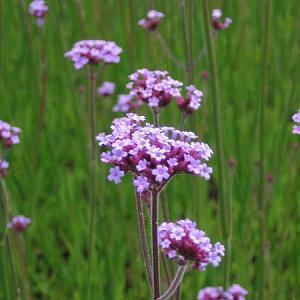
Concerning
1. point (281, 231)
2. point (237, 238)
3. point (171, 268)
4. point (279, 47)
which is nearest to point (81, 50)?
point (171, 268)

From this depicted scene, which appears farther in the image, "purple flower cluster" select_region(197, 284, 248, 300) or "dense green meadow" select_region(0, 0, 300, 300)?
"dense green meadow" select_region(0, 0, 300, 300)

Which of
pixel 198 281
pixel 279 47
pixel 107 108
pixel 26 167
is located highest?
pixel 279 47

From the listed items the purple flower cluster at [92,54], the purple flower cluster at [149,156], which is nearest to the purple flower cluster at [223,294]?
the purple flower cluster at [149,156]

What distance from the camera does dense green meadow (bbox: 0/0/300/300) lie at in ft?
6.88

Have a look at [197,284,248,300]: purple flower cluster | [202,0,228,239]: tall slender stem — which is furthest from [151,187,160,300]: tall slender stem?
[197,284,248,300]: purple flower cluster

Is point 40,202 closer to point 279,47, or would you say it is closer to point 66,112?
point 66,112

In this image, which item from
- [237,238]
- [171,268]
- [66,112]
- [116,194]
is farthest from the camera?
[66,112]

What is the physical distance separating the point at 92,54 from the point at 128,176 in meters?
0.97

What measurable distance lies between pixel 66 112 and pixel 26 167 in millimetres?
547

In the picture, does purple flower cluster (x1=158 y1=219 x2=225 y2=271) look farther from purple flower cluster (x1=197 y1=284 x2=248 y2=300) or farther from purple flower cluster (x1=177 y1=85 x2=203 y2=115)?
purple flower cluster (x1=177 y1=85 x2=203 y2=115)

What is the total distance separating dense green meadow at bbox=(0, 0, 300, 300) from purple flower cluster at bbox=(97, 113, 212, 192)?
1.93ft

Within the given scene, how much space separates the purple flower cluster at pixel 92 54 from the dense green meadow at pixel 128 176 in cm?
25

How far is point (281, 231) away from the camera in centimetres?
243

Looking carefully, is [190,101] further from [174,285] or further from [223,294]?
[174,285]
